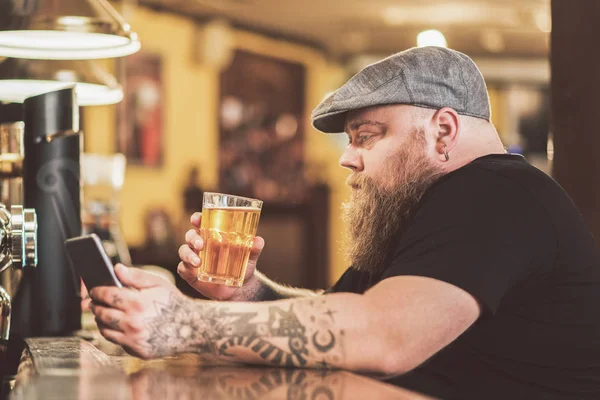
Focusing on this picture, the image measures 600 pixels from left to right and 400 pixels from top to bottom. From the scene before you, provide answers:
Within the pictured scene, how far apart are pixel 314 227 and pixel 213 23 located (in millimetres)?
2404

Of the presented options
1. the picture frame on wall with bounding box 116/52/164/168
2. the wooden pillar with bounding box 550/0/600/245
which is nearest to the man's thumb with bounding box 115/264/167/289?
the wooden pillar with bounding box 550/0/600/245

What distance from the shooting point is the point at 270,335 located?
1.31m

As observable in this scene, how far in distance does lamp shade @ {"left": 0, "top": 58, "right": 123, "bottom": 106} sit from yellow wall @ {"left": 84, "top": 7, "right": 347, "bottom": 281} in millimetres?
4500

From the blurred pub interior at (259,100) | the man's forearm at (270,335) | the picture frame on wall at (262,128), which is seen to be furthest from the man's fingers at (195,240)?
the picture frame on wall at (262,128)

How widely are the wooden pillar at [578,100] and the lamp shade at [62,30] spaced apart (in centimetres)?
126

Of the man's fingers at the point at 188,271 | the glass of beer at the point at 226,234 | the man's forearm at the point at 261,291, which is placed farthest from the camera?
the man's forearm at the point at 261,291

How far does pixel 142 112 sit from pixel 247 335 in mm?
6373

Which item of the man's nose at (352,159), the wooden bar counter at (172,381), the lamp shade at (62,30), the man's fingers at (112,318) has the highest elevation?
the lamp shade at (62,30)

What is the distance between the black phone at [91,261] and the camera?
1.26 metres

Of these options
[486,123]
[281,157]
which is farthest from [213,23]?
[486,123]

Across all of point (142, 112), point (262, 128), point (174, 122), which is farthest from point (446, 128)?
point (262, 128)

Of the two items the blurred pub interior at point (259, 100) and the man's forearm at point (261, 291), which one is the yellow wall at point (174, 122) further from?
the man's forearm at point (261, 291)

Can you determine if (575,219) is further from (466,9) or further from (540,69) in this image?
(540,69)

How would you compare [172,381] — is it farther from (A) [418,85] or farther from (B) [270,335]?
(A) [418,85]
